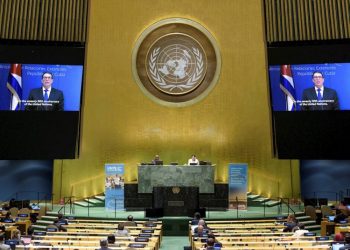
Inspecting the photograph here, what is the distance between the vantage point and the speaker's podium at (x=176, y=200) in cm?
1414

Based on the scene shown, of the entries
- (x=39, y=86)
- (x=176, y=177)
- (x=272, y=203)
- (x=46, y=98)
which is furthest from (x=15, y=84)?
(x=272, y=203)

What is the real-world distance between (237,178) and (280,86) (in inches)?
161

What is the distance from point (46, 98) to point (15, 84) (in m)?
1.29

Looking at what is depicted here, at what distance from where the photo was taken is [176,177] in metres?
15.0

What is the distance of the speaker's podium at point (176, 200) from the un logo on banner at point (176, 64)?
4953 millimetres

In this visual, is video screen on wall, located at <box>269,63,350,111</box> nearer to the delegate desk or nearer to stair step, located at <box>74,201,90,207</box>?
the delegate desk

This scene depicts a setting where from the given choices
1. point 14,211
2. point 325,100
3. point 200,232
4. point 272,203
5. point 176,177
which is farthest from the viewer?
point 272,203

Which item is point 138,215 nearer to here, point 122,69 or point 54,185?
point 54,185

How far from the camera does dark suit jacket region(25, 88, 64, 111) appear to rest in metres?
16.3

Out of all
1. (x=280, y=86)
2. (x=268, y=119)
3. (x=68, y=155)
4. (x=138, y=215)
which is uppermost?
(x=280, y=86)

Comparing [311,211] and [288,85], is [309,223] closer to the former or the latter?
[311,211]

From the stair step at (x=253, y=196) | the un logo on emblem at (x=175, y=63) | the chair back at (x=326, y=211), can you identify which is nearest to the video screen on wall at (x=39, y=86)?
the un logo on emblem at (x=175, y=63)

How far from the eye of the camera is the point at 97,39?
1805 centimetres

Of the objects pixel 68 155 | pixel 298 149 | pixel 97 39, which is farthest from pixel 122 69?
pixel 298 149
